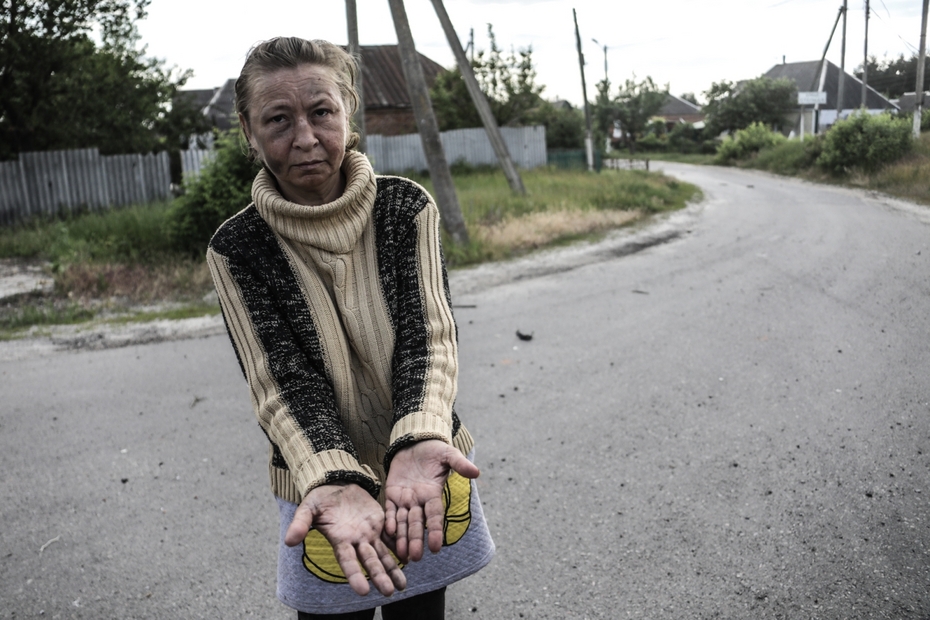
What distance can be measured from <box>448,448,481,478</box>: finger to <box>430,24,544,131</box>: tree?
29017 mm

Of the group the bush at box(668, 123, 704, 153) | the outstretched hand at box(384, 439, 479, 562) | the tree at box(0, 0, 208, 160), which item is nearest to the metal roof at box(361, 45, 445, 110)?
the tree at box(0, 0, 208, 160)

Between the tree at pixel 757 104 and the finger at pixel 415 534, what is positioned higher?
the tree at pixel 757 104

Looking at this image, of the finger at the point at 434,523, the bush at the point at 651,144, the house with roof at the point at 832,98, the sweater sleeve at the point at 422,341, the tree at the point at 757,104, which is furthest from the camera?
the bush at the point at 651,144

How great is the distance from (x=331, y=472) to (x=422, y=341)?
1.26ft

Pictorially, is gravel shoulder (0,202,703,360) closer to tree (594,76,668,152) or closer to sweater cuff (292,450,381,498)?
Result: sweater cuff (292,450,381,498)

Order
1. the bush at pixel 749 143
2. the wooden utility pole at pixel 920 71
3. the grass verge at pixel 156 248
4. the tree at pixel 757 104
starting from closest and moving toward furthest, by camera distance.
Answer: the grass verge at pixel 156 248
the wooden utility pole at pixel 920 71
the bush at pixel 749 143
the tree at pixel 757 104

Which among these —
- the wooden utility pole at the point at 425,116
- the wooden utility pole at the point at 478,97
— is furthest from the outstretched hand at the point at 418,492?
the wooden utility pole at the point at 478,97

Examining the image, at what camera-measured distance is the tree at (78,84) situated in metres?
16.2

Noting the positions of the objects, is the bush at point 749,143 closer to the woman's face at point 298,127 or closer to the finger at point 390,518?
the woman's face at point 298,127

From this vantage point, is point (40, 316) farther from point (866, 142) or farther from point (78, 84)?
point (866, 142)

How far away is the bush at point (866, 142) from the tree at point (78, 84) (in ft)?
63.6

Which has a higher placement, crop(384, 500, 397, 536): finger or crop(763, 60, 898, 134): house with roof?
crop(763, 60, 898, 134): house with roof

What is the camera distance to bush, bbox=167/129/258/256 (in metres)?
11.0

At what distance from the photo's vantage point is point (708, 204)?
18.3 meters
